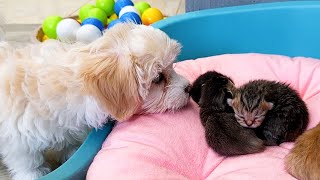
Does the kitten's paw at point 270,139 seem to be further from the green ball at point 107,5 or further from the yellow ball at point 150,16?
the green ball at point 107,5

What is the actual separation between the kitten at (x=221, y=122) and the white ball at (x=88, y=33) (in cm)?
83

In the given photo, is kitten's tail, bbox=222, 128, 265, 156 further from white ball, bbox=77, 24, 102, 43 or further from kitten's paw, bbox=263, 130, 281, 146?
white ball, bbox=77, 24, 102, 43

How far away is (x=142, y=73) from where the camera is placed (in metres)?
1.04

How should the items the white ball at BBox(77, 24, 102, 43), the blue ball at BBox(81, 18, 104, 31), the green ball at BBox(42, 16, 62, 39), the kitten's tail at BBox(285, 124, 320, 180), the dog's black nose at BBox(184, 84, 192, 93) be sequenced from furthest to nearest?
the green ball at BBox(42, 16, 62, 39)
the blue ball at BBox(81, 18, 104, 31)
the white ball at BBox(77, 24, 102, 43)
the dog's black nose at BBox(184, 84, 192, 93)
the kitten's tail at BBox(285, 124, 320, 180)

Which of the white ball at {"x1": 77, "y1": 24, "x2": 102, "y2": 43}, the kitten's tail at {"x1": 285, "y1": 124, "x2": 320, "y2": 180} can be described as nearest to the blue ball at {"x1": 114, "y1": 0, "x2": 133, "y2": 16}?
the white ball at {"x1": 77, "y1": 24, "x2": 102, "y2": 43}

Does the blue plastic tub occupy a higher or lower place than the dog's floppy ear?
lower

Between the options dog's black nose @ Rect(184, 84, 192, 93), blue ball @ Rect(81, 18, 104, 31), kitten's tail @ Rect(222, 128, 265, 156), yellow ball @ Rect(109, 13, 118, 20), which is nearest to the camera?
kitten's tail @ Rect(222, 128, 265, 156)

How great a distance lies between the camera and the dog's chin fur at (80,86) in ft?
3.32

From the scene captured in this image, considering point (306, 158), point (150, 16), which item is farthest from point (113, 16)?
point (306, 158)

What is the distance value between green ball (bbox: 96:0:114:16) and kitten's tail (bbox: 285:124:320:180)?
5.36 ft

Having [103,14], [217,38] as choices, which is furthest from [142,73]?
[103,14]

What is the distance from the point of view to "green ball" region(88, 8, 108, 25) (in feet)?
7.27

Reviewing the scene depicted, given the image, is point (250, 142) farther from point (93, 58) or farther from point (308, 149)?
point (93, 58)

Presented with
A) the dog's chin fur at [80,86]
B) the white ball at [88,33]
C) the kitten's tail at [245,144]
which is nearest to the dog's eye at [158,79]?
the dog's chin fur at [80,86]
